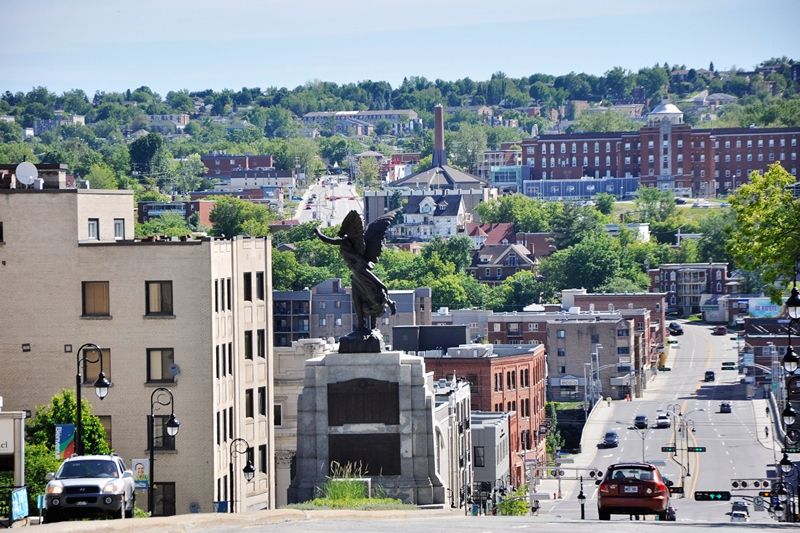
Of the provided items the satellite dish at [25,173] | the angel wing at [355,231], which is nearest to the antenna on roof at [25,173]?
the satellite dish at [25,173]

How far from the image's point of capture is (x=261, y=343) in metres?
63.8

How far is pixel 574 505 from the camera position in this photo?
117000 millimetres

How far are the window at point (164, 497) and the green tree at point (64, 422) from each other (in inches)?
99.1

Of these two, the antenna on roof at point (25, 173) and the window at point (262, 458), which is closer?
the antenna on roof at point (25, 173)

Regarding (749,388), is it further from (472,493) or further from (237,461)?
(237,461)

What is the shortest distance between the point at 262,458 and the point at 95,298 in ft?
26.2

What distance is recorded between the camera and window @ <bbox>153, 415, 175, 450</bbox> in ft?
188

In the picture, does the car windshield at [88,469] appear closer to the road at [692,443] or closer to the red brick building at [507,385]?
the road at [692,443]

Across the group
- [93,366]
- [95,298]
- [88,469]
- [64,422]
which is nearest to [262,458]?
[93,366]

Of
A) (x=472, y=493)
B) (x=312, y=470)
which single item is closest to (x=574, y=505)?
(x=472, y=493)

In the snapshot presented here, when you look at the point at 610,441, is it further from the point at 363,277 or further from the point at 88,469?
the point at 88,469

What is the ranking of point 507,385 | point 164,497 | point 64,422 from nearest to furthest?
1. point 64,422
2. point 164,497
3. point 507,385

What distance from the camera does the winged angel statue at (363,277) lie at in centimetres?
4838

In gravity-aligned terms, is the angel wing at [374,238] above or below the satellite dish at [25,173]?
below
